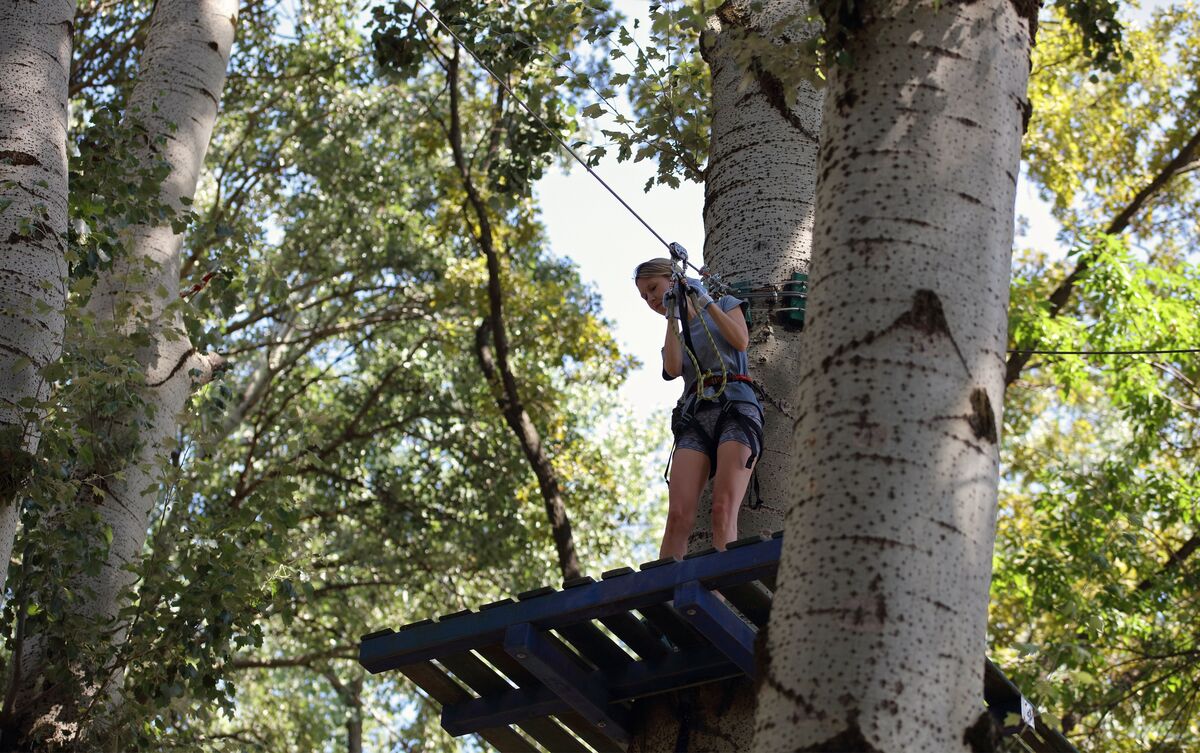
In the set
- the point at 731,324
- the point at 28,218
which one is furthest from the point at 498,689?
the point at 28,218

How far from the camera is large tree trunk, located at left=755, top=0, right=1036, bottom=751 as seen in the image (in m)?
1.93

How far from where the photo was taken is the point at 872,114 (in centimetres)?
235

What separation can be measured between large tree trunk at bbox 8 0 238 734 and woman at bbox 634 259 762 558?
76.0 inches

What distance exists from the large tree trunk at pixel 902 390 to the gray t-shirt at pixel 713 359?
1.74m

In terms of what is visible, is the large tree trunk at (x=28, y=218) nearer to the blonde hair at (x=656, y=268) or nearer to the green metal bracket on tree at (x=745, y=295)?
the blonde hair at (x=656, y=268)

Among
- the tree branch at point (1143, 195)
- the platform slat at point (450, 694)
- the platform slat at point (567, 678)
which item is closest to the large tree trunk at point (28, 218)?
the platform slat at point (450, 694)

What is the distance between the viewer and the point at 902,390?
6.89ft

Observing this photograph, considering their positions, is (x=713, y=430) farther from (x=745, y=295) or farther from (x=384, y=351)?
(x=384, y=351)

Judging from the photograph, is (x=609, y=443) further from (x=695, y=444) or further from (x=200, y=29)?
(x=695, y=444)

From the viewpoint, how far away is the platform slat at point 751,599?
11.3 ft

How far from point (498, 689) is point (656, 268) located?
5.13ft

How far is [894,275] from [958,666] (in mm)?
657

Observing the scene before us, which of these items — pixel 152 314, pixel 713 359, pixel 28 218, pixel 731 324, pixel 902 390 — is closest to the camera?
pixel 902 390

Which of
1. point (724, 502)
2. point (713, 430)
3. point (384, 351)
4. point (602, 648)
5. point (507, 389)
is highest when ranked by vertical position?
point (384, 351)
